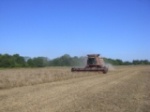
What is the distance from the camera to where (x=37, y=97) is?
1410cm

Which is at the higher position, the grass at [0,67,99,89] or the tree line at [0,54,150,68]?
the tree line at [0,54,150,68]

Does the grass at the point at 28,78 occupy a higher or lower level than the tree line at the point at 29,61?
lower

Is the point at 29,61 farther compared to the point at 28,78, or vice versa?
the point at 29,61

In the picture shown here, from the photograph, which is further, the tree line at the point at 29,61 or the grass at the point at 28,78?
the tree line at the point at 29,61

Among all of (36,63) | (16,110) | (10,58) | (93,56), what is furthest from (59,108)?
(36,63)

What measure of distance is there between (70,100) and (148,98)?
379 centimetres

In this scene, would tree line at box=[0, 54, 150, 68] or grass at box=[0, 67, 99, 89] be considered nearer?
grass at box=[0, 67, 99, 89]

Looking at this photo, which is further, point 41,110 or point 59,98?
point 59,98

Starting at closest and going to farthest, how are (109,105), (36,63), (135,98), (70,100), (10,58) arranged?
(109,105) < (70,100) < (135,98) < (10,58) < (36,63)

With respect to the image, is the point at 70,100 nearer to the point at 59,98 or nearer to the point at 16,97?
the point at 59,98

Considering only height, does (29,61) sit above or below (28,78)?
above

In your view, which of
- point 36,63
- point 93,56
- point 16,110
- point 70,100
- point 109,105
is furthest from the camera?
point 36,63

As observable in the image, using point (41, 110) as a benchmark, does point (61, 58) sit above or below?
above

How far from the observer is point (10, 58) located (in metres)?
93.5
